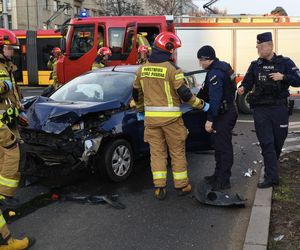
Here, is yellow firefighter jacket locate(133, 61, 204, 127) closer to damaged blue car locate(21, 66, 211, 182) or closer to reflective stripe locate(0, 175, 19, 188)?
damaged blue car locate(21, 66, 211, 182)

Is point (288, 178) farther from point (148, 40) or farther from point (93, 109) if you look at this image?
point (148, 40)

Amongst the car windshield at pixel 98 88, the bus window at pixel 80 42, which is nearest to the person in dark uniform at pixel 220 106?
the car windshield at pixel 98 88

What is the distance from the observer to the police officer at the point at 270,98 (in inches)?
218

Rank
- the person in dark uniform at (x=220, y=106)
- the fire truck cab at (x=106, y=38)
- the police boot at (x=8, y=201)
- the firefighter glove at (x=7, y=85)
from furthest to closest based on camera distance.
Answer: the fire truck cab at (x=106, y=38) < the person in dark uniform at (x=220, y=106) < the police boot at (x=8, y=201) < the firefighter glove at (x=7, y=85)

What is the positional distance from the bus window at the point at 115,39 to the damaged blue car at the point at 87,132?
6.26m

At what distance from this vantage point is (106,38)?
13.0 meters

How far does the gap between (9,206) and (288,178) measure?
135 inches

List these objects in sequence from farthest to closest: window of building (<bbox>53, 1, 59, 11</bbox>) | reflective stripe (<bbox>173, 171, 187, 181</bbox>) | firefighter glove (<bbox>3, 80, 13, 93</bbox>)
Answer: window of building (<bbox>53, 1, 59, 11</bbox>) → reflective stripe (<bbox>173, 171, 187, 181</bbox>) → firefighter glove (<bbox>3, 80, 13, 93</bbox>)

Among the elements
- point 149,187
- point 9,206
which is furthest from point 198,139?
point 9,206

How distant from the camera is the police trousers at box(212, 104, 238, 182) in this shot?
562 cm

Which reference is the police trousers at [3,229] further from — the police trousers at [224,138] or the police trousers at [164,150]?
the police trousers at [224,138]

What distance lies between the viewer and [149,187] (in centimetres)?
604

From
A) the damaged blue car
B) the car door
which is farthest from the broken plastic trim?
the car door

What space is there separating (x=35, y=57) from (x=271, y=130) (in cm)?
1876
